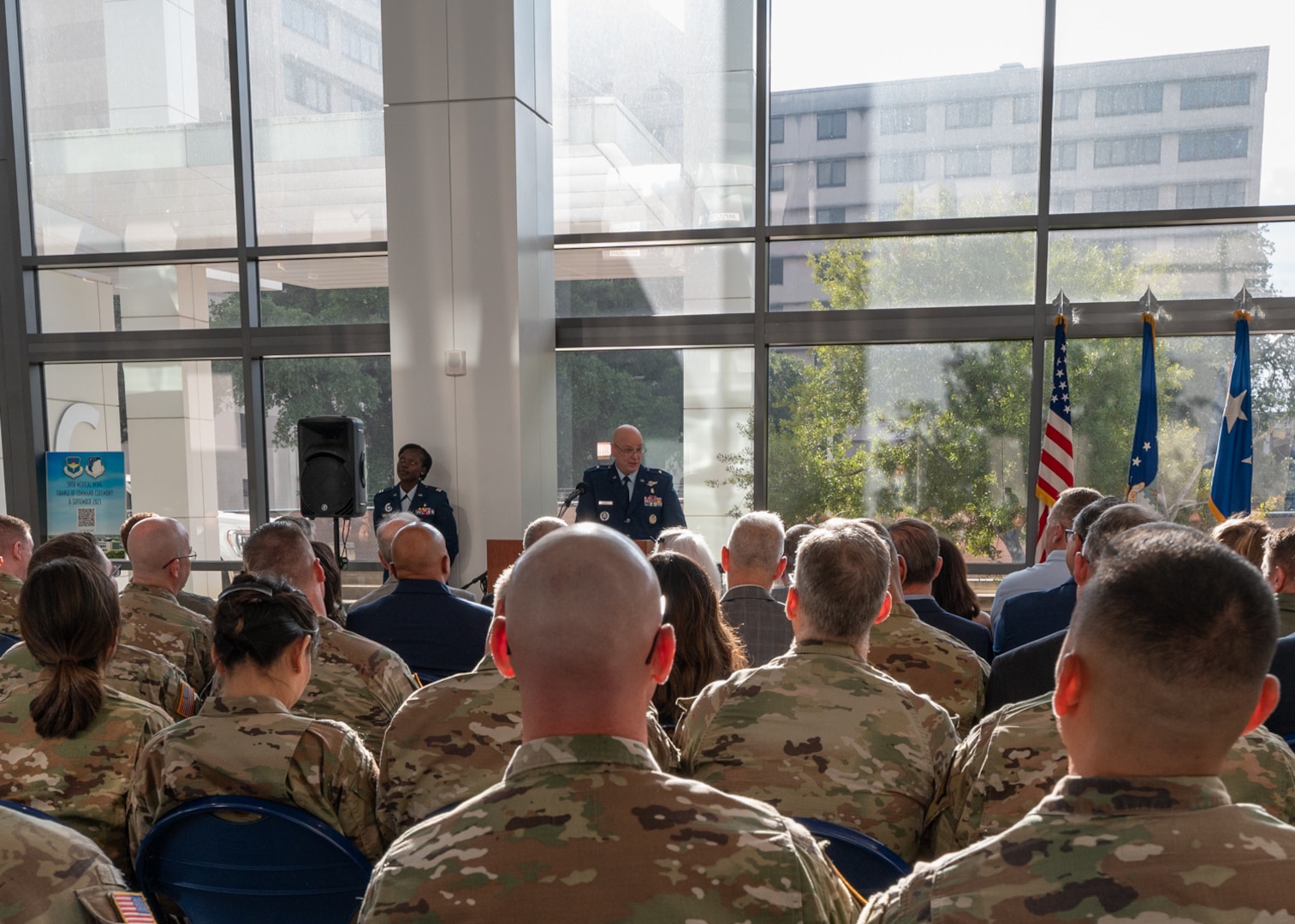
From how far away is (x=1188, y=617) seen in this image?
988mm

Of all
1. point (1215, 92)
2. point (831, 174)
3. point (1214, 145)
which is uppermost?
point (1215, 92)

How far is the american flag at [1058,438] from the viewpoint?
6309 mm

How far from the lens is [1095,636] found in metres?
1.02

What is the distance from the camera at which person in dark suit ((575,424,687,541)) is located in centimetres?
639

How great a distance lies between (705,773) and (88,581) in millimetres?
1476

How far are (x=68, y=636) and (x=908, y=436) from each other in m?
5.66

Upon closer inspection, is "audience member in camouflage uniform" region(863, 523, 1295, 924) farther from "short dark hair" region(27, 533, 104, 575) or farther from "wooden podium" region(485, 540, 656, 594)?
"wooden podium" region(485, 540, 656, 594)

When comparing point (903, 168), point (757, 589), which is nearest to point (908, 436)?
point (903, 168)

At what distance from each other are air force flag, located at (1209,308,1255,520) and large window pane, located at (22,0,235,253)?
7.06m

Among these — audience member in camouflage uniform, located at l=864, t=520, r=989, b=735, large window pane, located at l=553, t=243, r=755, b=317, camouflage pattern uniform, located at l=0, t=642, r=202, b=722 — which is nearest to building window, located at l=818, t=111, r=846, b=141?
large window pane, located at l=553, t=243, r=755, b=317

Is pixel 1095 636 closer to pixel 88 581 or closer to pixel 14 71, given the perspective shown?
pixel 88 581

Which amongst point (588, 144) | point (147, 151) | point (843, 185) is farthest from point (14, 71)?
point (843, 185)

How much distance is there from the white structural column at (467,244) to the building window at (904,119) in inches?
95.7

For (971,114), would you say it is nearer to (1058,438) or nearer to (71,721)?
(1058,438)
